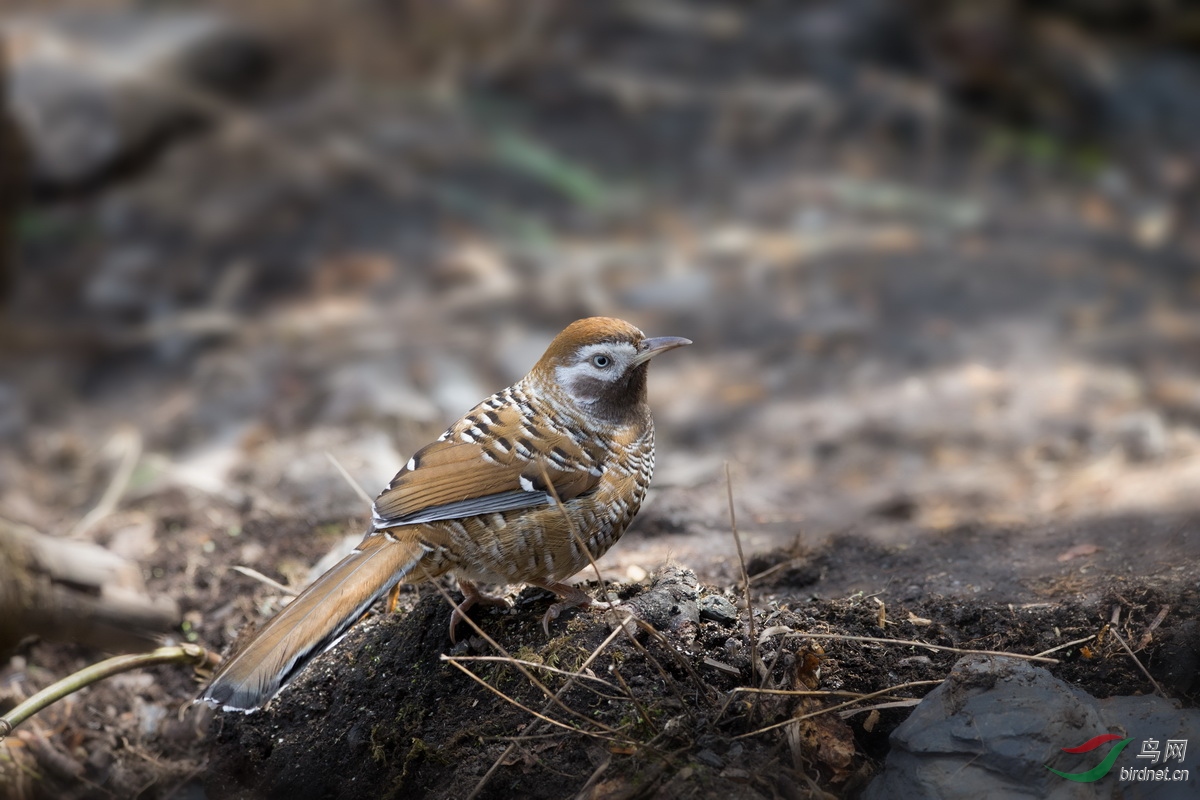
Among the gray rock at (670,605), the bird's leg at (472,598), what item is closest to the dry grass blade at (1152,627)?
the gray rock at (670,605)

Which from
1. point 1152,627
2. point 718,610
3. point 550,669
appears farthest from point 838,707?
point 1152,627

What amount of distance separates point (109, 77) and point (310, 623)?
700 cm

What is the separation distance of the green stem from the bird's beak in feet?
6.10

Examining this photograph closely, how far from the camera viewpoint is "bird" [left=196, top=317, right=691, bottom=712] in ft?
10.2

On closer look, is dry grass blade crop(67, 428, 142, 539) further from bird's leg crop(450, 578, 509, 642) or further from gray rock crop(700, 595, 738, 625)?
gray rock crop(700, 595, 738, 625)

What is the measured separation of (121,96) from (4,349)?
2304 millimetres

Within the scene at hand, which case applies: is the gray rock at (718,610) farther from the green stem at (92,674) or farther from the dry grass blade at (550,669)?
the green stem at (92,674)

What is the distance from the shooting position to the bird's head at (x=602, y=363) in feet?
12.2

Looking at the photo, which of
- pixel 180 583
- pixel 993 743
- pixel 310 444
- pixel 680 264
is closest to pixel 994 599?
pixel 993 743

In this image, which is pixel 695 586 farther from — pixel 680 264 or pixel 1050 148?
pixel 1050 148

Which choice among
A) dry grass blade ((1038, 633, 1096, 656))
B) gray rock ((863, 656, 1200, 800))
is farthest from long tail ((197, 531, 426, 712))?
dry grass blade ((1038, 633, 1096, 656))

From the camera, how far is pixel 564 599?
138 inches

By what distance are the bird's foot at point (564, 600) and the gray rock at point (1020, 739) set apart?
1.09 m

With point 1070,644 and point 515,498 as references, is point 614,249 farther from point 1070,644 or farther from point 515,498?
point 1070,644
